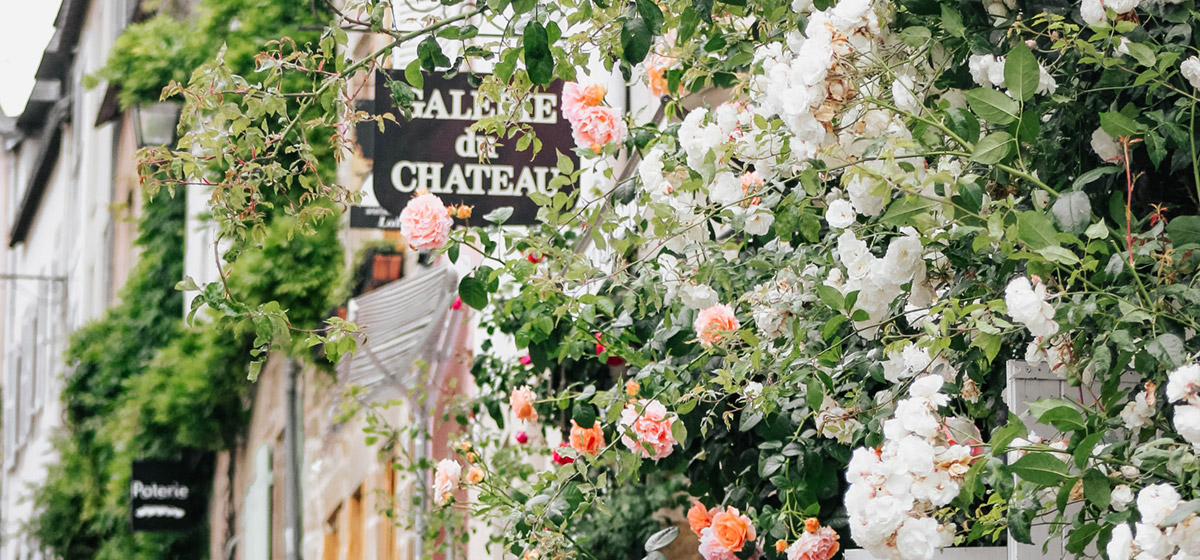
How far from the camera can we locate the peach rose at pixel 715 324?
310 cm

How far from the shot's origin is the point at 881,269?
225 centimetres

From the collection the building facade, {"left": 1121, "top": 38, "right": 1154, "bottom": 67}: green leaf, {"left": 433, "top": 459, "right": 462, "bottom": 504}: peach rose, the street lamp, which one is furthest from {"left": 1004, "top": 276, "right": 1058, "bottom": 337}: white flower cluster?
the building facade

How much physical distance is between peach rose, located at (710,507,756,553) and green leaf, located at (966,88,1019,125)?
4.34 ft

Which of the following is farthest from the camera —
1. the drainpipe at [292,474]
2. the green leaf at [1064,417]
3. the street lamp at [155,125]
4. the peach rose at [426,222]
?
the drainpipe at [292,474]

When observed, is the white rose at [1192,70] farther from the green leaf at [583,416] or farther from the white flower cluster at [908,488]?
the green leaf at [583,416]

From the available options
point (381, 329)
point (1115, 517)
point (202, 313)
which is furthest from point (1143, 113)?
point (202, 313)

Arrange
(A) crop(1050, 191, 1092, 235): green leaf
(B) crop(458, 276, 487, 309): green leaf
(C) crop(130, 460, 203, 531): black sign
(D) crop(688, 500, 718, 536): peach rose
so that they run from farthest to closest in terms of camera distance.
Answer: (C) crop(130, 460, 203, 531): black sign < (D) crop(688, 500, 718, 536): peach rose < (B) crop(458, 276, 487, 309): green leaf < (A) crop(1050, 191, 1092, 235): green leaf

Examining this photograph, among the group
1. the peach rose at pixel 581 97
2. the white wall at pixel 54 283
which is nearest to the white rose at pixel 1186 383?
the peach rose at pixel 581 97

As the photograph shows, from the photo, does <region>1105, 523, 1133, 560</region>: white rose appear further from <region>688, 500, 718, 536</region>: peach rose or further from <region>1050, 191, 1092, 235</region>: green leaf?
<region>688, 500, 718, 536</region>: peach rose

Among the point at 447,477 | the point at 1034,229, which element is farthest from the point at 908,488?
the point at 447,477

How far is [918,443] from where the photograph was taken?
1.89 metres

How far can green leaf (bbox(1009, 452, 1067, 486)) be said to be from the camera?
1778 mm

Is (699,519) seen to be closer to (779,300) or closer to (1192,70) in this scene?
(779,300)

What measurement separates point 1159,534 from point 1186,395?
0.53ft
